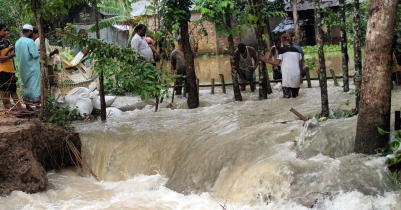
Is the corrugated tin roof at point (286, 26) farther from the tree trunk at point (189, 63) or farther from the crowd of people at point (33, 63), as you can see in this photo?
the tree trunk at point (189, 63)

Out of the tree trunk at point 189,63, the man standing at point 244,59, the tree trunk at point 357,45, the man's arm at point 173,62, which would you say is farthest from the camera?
the man's arm at point 173,62

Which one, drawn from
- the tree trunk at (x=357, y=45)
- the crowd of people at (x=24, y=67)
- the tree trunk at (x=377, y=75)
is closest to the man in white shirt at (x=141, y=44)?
the crowd of people at (x=24, y=67)

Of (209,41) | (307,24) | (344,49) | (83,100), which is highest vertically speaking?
(307,24)

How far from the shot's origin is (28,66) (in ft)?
31.1

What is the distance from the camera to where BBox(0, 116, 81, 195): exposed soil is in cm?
719

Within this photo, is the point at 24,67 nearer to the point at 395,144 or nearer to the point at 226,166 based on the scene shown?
the point at 226,166

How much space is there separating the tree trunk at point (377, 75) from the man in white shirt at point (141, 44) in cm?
660

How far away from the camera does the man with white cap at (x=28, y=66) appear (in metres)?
9.39

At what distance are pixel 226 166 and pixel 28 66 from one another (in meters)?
4.51

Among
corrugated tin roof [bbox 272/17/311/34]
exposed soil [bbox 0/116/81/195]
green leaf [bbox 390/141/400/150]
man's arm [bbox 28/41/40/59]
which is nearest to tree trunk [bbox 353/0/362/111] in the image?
green leaf [bbox 390/141/400/150]

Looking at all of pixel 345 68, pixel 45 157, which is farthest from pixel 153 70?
pixel 345 68

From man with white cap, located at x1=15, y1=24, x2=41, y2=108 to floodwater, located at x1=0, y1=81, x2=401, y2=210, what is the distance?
0.95m

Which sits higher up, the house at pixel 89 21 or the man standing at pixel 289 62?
the house at pixel 89 21

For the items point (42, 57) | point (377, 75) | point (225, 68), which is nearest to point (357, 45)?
point (377, 75)
